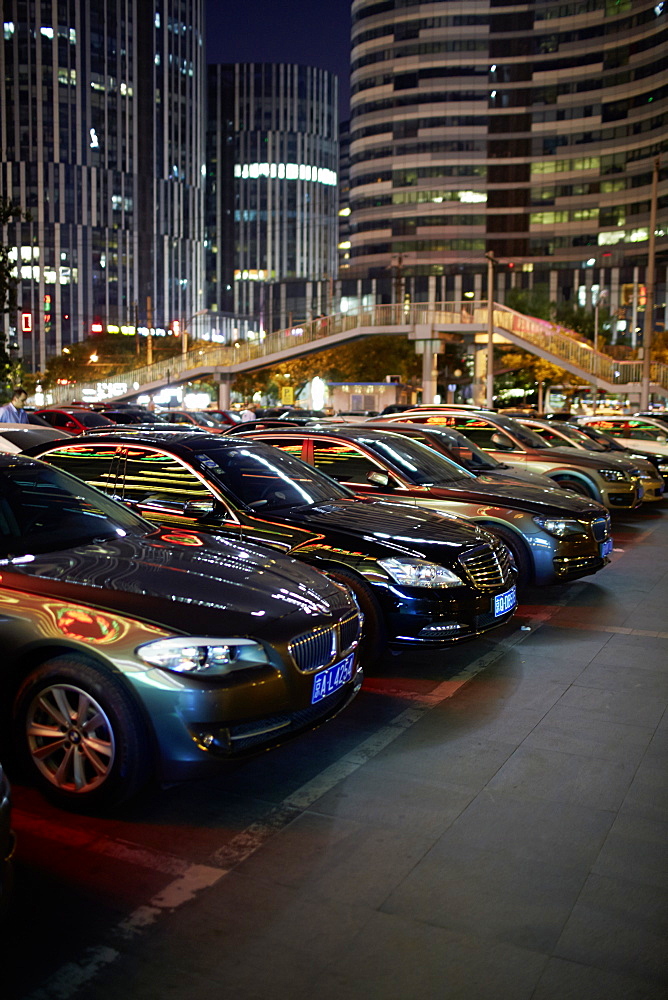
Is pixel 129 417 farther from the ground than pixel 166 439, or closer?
closer

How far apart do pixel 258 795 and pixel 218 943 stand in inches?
51.7

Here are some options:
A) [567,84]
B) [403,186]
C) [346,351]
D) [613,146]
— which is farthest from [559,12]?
[346,351]

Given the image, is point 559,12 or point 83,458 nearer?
point 83,458

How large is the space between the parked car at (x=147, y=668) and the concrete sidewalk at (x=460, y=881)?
0.56 m

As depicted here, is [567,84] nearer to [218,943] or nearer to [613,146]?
[613,146]

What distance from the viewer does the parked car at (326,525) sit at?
6660mm

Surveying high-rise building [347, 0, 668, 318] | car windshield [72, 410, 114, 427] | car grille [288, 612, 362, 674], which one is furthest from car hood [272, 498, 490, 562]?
high-rise building [347, 0, 668, 318]

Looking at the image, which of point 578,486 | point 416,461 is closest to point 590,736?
point 416,461

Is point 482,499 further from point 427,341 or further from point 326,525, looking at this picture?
point 427,341

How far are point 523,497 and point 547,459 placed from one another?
18.3 ft

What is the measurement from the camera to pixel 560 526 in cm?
931

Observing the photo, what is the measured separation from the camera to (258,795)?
15.2 feet

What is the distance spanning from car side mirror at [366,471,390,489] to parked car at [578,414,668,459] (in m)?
13.4

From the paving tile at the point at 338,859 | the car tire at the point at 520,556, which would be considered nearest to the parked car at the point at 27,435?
the car tire at the point at 520,556
